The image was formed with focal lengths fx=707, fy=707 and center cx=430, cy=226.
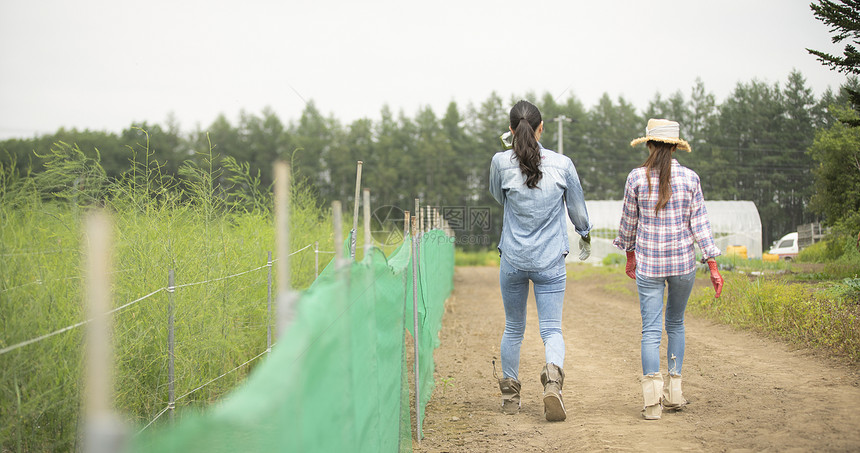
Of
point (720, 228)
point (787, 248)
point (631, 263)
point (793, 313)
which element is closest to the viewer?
point (631, 263)

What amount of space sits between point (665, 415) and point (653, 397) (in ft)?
0.70

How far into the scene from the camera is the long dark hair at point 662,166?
176 inches

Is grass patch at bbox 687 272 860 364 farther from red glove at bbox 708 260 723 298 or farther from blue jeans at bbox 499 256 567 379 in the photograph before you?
blue jeans at bbox 499 256 567 379

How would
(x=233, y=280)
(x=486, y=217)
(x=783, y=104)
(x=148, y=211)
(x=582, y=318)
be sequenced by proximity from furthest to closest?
1. (x=486, y=217)
2. (x=783, y=104)
3. (x=582, y=318)
4. (x=233, y=280)
5. (x=148, y=211)

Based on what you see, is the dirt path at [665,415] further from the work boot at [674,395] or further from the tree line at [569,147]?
the tree line at [569,147]

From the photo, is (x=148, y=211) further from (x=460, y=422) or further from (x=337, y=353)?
(x=337, y=353)

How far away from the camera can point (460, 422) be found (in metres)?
4.68

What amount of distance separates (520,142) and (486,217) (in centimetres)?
5056

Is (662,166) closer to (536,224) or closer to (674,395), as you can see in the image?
(536,224)

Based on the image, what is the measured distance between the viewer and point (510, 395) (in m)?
4.75

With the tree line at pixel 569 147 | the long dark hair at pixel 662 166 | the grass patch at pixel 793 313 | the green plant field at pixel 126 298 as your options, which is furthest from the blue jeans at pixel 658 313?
the tree line at pixel 569 147

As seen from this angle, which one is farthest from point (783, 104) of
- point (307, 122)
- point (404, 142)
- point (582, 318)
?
point (582, 318)

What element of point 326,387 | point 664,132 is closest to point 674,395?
point 664,132

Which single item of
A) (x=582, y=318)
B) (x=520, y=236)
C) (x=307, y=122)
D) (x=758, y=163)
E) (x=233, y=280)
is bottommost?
(x=582, y=318)
